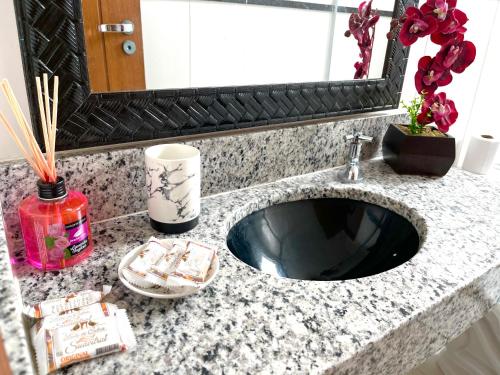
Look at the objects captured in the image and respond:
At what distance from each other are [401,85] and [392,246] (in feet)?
1.62

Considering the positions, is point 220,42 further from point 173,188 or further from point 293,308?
point 293,308

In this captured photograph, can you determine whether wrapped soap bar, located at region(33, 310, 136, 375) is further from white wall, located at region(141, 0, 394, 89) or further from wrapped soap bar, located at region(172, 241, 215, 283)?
white wall, located at region(141, 0, 394, 89)

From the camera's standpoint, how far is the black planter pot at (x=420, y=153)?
912mm

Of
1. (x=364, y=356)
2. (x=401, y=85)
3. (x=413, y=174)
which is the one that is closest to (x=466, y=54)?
(x=401, y=85)

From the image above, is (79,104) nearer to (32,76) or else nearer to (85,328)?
(32,76)

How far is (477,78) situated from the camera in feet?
3.88

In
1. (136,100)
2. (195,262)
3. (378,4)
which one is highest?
(378,4)

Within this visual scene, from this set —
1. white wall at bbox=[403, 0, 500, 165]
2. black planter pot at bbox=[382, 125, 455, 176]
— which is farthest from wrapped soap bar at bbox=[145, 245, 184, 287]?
white wall at bbox=[403, 0, 500, 165]

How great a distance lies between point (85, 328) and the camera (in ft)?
1.46

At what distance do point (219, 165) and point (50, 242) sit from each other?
35 centimetres

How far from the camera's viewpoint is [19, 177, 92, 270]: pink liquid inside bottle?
1.72 ft

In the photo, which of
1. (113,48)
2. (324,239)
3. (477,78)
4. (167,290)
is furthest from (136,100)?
(477,78)

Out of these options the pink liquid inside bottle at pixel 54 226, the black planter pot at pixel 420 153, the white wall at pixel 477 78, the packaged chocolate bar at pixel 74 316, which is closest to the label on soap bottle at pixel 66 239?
the pink liquid inside bottle at pixel 54 226

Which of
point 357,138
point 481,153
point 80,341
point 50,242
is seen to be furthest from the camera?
point 481,153
